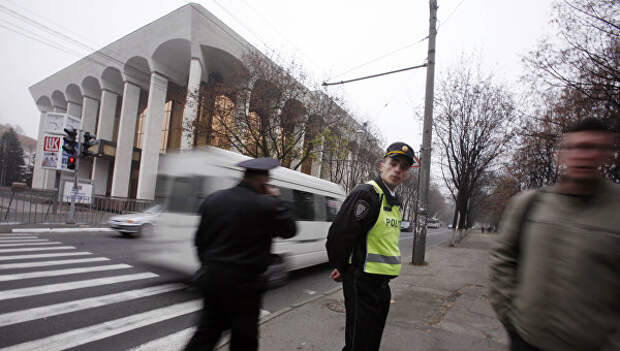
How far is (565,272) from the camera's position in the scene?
1.28m

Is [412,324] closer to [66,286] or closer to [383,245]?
[383,245]

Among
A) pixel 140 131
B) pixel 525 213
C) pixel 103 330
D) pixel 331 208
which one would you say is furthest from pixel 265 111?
pixel 140 131

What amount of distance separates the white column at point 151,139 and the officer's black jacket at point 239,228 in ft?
84.8

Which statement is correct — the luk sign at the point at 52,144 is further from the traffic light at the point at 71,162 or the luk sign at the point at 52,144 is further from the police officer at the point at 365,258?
the police officer at the point at 365,258

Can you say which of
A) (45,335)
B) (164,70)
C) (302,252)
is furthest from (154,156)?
(45,335)

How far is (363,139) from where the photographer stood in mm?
26344

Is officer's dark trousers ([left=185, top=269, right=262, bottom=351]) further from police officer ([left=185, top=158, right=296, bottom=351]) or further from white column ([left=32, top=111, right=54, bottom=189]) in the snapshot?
white column ([left=32, top=111, right=54, bottom=189])

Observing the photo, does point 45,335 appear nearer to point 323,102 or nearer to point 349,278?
point 349,278

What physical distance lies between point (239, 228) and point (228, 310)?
0.56 meters

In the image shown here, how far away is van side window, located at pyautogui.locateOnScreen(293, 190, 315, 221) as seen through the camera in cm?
692

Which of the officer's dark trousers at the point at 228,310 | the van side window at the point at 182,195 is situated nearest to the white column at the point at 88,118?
the van side window at the point at 182,195

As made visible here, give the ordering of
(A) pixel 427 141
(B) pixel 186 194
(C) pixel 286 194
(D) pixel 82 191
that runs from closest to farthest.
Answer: (B) pixel 186 194 → (C) pixel 286 194 → (A) pixel 427 141 → (D) pixel 82 191

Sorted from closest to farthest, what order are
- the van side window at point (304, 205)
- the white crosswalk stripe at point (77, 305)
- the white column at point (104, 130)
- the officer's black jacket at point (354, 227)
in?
the officer's black jacket at point (354, 227) < the white crosswalk stripe at point (77, 305) < the van side window at point (304, 205) < the white column at point (104, 130)

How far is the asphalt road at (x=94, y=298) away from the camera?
3504mm
